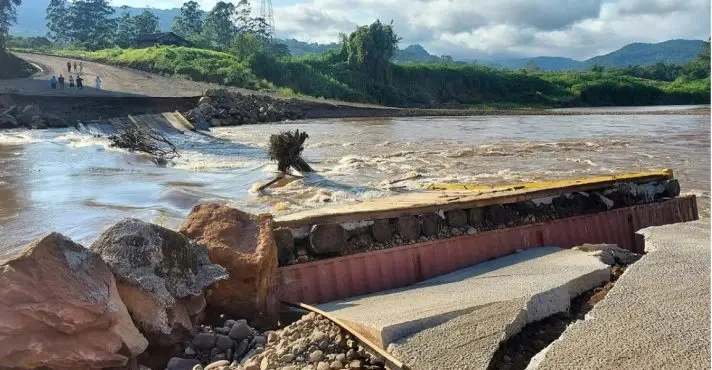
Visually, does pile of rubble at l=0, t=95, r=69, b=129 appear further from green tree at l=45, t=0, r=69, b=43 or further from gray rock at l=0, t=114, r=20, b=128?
green tree at l=45, t=0, r=69, b=43

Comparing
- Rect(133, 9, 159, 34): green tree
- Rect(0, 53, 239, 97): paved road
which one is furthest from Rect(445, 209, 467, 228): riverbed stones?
Rect(133, 9, 159, 34): green tree

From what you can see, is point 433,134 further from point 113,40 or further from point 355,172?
point 113,40

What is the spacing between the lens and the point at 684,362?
11.4ft

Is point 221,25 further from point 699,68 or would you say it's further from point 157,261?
point 157,261

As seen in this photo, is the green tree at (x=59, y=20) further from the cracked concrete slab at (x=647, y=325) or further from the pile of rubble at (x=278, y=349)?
the cracked concrete slab at (x=647, y=325)

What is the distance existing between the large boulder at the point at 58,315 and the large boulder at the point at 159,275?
1.03ft

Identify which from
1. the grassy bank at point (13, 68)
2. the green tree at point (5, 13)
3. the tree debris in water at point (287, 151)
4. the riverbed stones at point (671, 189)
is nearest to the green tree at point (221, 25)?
the green tree at point (5, 13)

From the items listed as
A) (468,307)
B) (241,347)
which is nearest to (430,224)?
(468,307)

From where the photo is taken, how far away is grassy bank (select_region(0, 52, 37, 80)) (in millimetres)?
39844

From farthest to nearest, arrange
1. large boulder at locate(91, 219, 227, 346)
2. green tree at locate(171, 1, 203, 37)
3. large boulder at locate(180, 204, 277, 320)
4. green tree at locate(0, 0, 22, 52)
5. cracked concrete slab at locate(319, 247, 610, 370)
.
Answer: green tree at locate(171, 1, 203, 37) < green tree at locate(0, 0, 22, 52) < large boulder at locate(180, 204, 277, 320) < large boulder at locate(91, 219, 227, 346) < cracked concrete slab at locate(319, 247, 610, 370)

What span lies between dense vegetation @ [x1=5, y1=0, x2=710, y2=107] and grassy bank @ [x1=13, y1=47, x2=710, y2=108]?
0.35ft

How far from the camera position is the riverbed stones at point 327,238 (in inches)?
229

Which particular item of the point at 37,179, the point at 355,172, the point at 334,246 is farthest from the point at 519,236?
the point at 37,179

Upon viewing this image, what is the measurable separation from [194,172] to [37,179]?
345 centimetres
